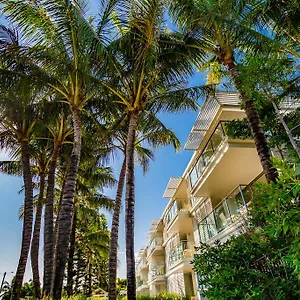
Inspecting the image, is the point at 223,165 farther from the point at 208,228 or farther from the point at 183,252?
the point at 183,252

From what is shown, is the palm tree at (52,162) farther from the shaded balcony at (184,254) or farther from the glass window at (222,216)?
the shaded balcony at (184,254)

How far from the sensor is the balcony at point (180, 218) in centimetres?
2016

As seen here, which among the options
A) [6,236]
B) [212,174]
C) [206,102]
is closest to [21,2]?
[206,102]

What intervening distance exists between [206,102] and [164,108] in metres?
2.11

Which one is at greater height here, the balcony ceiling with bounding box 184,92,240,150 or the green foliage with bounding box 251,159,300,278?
the balcony ceiling with bounding box 184,92,240,150

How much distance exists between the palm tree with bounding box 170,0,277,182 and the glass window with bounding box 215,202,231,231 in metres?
5.00

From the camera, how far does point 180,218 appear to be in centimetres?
2019

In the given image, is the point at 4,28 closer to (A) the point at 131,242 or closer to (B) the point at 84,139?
(B) the point at 84,139

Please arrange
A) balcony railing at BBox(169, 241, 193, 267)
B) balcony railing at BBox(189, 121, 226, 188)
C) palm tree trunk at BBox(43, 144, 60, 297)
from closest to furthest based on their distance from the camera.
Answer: palm tree trunk at BBox(43, 144, 60, 297) → balcony railing at BBox(189, 121, 226, 188) → balcony railing at BBox(169, 241, 193, 267)

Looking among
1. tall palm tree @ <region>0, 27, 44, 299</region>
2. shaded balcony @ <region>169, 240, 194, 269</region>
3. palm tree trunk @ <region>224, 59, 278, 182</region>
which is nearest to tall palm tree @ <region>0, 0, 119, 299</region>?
tall palm tree @ <region>0, 27, 44, 299</region>

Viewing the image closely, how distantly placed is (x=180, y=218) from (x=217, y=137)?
9810 mm

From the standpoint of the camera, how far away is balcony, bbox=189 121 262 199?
A: 11219mm

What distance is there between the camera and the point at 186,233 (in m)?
23.1

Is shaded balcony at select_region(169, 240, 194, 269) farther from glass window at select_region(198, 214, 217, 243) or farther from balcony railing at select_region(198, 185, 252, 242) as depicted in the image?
balcony railing at select_region(198, 185, 252, 242)
